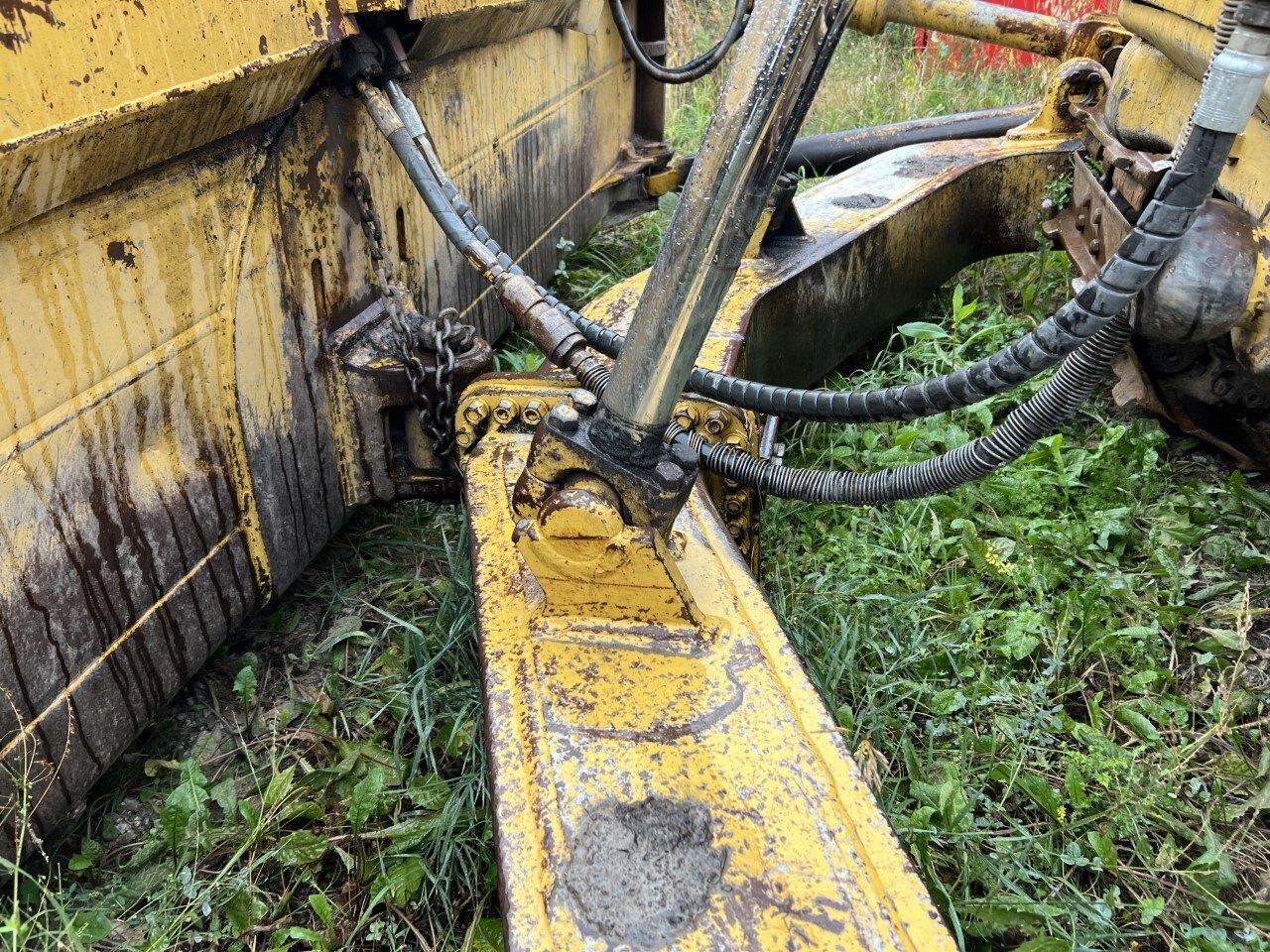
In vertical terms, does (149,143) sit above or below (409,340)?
above

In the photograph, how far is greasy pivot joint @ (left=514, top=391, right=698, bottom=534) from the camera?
1367mm

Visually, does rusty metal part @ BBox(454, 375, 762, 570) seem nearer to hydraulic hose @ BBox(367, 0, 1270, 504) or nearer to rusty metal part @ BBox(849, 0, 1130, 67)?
hydraulic hose @ BBox(367, 0, 1270, 504)

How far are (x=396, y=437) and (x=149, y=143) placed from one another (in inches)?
31.6

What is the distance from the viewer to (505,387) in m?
1.88

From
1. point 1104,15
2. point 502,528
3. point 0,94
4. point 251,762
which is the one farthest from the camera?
point 1104,15

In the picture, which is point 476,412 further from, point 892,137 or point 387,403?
point 892,137

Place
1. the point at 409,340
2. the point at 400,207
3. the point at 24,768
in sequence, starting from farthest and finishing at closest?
the point at 400,207 < the point at 409,340 < the point at 24,768

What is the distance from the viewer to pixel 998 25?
321 cm

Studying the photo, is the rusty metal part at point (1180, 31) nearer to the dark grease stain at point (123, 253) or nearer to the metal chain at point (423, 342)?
the metal chain at point (423, 342)

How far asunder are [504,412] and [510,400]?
0.08ft

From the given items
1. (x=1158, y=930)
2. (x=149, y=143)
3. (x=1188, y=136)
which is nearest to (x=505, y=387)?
(x=149, y=143)

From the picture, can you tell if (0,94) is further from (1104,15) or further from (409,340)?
(1104,15)

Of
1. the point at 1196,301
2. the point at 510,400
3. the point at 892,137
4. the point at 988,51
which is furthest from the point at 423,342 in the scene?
the point at 988,51

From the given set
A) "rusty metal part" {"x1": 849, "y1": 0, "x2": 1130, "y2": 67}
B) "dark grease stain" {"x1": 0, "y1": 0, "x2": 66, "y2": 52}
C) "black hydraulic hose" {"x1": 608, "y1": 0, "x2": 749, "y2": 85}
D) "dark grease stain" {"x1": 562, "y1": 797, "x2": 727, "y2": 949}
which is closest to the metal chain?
"dark grease stain" {"x1": 0, "y1": 0, "x2": 66, "y2": 52}
